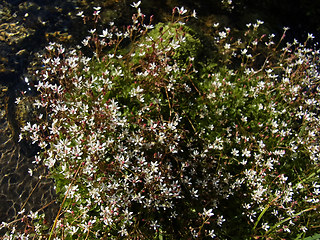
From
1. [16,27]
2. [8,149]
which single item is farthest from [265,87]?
[16,27]

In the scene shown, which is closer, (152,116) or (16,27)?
(152,116)

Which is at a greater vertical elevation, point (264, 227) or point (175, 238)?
point (264, 227)

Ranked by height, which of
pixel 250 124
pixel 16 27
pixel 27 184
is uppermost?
pixel 16 27

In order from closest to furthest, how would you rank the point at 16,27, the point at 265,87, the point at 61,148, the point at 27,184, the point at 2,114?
the point at 61,148
the point at 27,184
the point at 2,114
the point at 265,87
the point at 16,27

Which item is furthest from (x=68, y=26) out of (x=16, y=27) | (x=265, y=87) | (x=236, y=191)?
(x=236, y=191)

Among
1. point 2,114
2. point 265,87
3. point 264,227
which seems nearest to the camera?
point 264,227

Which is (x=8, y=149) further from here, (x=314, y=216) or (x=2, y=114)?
(x=314, y=216)
